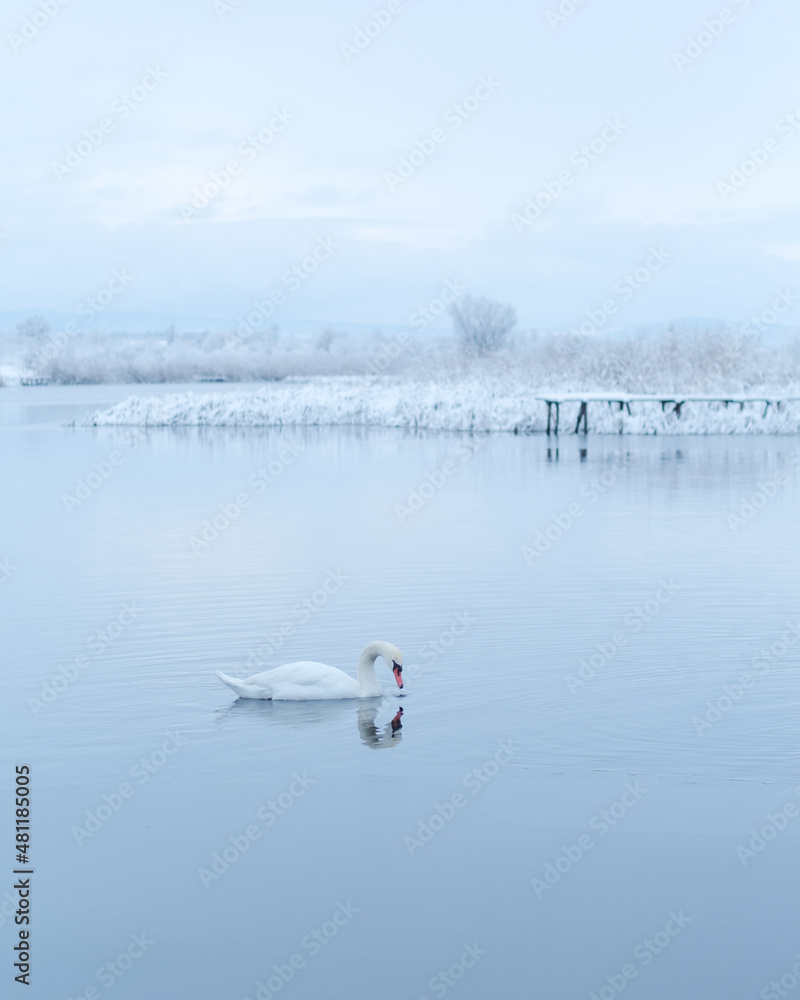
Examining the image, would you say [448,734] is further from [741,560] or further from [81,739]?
[741,560]

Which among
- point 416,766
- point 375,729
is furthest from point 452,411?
point 416,766

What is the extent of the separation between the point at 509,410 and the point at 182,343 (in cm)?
12096

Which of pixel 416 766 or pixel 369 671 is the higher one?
pixel 369 671

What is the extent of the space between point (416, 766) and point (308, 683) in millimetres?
1576

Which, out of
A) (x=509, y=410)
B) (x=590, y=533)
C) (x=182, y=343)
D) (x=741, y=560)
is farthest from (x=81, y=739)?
(x=182, y=343)

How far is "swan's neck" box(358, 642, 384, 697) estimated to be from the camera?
9.05 metres

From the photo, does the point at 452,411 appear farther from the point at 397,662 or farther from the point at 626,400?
the point at 397,662

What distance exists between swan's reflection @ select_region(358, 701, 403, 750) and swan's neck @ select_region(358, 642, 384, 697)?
127 millimetres

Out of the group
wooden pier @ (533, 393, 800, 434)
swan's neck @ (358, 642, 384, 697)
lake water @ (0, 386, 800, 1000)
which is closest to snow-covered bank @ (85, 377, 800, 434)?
wooden pier @ (533, 393, 800, 434)

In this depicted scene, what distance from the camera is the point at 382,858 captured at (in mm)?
6434

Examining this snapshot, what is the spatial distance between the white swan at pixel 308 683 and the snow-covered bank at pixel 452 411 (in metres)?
28.6

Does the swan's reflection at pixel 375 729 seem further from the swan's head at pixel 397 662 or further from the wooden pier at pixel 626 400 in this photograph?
the wooden pier at pixel 626 400

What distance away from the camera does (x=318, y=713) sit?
884cm

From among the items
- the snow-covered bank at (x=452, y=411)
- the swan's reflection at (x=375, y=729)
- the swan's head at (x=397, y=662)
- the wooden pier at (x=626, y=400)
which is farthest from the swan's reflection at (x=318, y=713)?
the snow-covered bank at (x=452, y=411)
